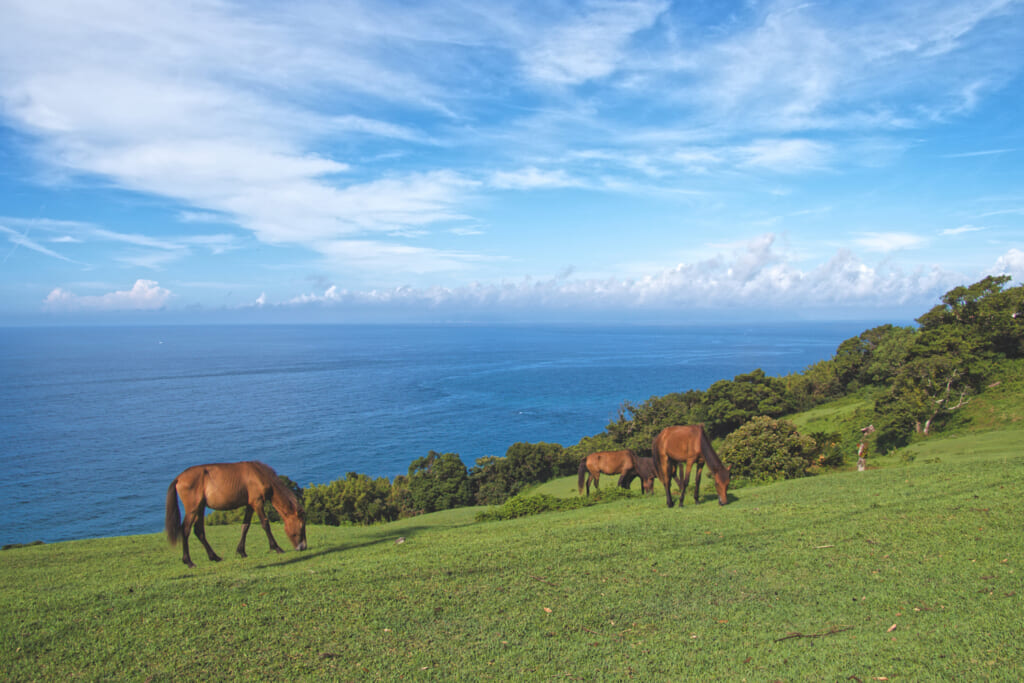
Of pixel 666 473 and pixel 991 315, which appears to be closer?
pixel 666 473

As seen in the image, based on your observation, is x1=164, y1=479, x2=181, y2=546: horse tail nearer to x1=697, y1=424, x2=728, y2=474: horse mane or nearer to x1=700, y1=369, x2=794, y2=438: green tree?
x1=697, y1=424, x2=728, y2=474: horse mane

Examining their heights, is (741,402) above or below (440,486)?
above

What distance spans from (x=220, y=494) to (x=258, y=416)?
75.3 meters

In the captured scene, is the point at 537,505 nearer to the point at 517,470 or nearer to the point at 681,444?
the point at 681,444

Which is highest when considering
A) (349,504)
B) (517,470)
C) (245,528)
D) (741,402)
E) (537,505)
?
(245,528)

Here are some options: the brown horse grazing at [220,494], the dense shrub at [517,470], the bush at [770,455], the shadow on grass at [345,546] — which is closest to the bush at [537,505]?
the shadow on grass at [345,546]

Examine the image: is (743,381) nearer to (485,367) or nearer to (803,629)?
(803,629)

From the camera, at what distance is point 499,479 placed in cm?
3578

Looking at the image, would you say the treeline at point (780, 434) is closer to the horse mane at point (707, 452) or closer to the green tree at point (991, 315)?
the green tree at point (991, 315)

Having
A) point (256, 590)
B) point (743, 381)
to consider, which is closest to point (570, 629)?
point (256, 590)

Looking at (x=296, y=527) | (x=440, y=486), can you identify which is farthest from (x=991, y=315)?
(x=296, y=527)

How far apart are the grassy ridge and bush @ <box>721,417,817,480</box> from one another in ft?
21.5

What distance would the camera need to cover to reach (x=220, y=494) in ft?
28.9

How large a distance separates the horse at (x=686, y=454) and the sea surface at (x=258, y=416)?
40.7m
